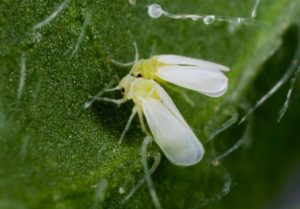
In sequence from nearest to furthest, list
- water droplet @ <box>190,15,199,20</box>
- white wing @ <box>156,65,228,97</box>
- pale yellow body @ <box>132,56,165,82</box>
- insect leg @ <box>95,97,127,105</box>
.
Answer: insect leg @ <box>95,97,127,105</box>
pale yellow body @ <box>132,56,165,82</box>
white wing @ <box>156,65,228,97</box>
water droplet @ <box>190,15,199,20</box>

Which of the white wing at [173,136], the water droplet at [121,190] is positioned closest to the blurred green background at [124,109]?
the water droplet at [121,190]

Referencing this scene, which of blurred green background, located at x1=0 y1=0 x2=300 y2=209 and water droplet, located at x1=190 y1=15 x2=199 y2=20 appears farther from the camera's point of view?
water droplet, located at x1=190 y1=15 x2=199 y2=20

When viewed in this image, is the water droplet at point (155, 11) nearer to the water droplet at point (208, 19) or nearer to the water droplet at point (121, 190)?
the water droplet at point (208, 19)

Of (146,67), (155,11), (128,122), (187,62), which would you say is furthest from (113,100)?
(155,11)

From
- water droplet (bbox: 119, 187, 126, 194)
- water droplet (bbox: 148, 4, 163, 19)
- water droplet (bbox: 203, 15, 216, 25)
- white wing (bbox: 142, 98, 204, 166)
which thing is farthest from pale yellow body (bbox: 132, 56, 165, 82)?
water droplet (bbox: 119, 187, 126, 194)

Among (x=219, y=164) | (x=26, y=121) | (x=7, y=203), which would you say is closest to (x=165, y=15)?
(x=219, y=164)

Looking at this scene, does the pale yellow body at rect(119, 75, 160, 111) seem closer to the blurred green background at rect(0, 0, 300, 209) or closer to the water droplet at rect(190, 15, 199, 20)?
the blurred green background at rect(0, 0, 300, 209)

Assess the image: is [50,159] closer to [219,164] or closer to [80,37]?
[80,37]

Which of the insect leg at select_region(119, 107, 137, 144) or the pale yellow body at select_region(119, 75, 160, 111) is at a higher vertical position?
the pale yellow body at select_region(119, 75, 160, 111)
